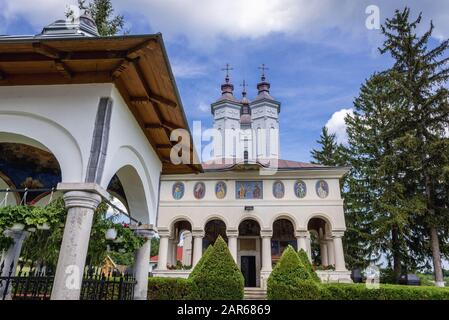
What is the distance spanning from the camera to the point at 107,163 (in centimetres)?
432

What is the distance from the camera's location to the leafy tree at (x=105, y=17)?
13844mm

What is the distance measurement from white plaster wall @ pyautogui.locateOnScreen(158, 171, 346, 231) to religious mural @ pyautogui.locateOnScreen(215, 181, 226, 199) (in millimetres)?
198

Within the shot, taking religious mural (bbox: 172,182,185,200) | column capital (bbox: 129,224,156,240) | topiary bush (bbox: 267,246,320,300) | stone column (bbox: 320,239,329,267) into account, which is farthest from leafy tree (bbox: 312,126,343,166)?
column capital (bbox: 129,224,156,240)

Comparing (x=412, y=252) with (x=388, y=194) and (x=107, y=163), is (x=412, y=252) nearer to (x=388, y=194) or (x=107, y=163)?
(x=388, y=194)

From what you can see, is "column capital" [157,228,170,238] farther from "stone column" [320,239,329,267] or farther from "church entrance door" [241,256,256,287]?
"stone column" [320,239,329,267]

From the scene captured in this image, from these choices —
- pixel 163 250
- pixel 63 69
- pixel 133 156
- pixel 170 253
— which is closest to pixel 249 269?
pixel 170 253

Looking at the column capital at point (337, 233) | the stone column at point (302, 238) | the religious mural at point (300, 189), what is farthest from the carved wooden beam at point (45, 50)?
the column capital at point (337, 233)

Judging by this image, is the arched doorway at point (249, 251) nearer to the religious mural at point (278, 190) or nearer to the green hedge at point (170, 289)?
the religious mural at point (278, 190)

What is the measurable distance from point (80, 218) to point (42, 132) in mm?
1385

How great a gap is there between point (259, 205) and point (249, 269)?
445 centimetres

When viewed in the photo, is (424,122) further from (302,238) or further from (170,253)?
(170,253)

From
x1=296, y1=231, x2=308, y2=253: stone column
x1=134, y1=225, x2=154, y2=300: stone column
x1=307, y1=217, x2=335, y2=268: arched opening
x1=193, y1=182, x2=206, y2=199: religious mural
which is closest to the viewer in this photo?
x1=134, y1=225, x2=154, y2=300: stone column

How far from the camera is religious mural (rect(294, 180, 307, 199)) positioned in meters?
19.6
